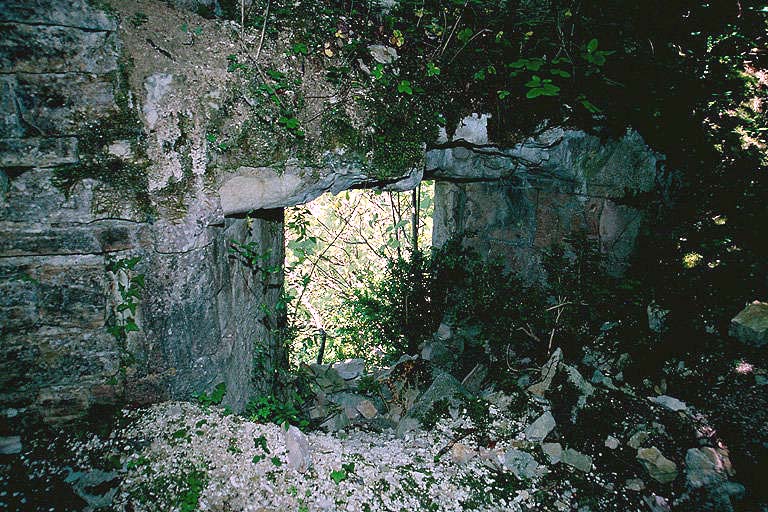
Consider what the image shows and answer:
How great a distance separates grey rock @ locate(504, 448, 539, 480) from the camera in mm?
1967

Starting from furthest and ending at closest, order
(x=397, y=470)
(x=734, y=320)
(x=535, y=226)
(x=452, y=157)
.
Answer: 1. (x=535, y=226)
2. (x=452, y=157)
3. (x=734, y=320)
4. (x=397, y=470)

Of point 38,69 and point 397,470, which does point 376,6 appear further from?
point 397,470

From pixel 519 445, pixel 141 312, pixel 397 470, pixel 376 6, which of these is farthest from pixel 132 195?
pixel 519 445

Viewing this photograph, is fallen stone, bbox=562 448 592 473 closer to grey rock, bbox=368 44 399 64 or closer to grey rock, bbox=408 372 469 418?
grey rock, bbox=408 372 469 418

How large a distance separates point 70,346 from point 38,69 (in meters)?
1.23

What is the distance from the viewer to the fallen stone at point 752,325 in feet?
7.39

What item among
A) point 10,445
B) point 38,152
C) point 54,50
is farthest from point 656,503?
point 54,50

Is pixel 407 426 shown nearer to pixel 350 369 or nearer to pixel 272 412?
pixel 272 412

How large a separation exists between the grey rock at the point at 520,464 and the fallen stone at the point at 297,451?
1.06m

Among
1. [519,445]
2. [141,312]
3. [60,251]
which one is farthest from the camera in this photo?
[519,445]

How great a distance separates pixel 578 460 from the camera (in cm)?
200

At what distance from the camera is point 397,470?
195cm

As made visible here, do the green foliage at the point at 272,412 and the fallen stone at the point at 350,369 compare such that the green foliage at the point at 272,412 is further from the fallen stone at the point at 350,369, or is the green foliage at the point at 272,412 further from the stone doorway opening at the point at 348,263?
the fallen stone at the point at 350,369

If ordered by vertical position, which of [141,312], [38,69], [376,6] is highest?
[376,6]
